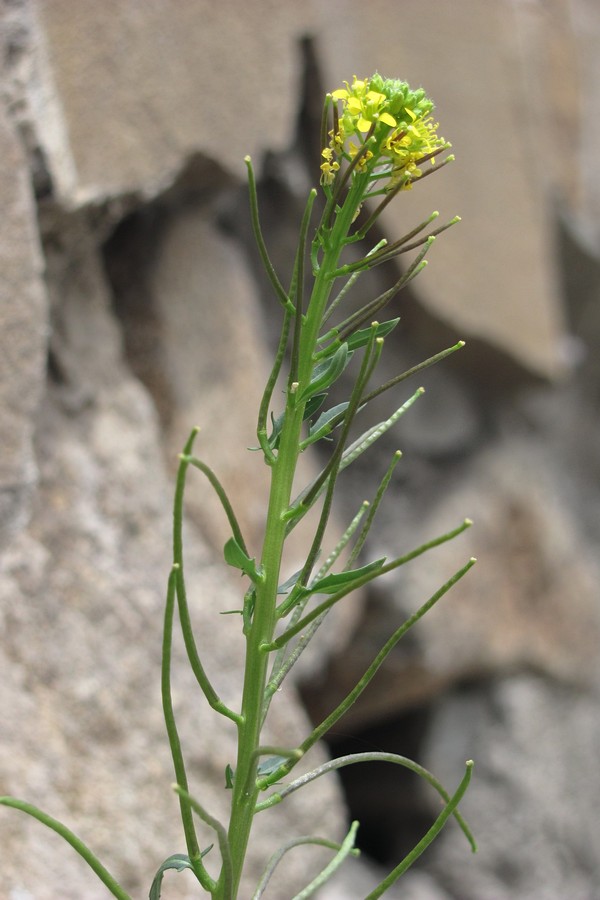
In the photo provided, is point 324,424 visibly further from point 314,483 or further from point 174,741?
point 174,741

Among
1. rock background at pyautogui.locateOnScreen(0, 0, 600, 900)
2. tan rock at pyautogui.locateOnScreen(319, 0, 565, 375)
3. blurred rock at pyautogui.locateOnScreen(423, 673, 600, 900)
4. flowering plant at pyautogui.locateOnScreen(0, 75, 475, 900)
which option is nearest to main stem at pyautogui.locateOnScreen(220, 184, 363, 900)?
flowering plant at pyautogui.locateOnScreen(0, 75, 475, 900)

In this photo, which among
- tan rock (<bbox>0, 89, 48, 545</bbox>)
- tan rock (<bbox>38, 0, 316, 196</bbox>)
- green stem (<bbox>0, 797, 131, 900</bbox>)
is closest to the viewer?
green stem (<bbox>0, 797, 131, 900</bbox>)

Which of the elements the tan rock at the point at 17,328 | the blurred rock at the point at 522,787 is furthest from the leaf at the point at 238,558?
the blurred rock at the point at 522,787

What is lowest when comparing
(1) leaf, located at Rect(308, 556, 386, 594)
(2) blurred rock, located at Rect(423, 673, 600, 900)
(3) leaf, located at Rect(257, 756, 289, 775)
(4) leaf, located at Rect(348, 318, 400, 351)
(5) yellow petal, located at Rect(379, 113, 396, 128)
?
(2) blurred rock, located at Rect(423, 673, 600, 900)

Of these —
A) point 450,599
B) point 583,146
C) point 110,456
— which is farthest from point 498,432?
point 110,456

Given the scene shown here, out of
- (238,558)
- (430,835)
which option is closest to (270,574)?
(238,558)

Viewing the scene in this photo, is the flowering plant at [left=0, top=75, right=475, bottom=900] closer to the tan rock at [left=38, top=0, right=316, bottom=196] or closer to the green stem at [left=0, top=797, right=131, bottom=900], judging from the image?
the green stem at [left=0, top=797, right=131, bottom=900]

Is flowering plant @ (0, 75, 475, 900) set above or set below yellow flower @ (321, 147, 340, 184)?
below
